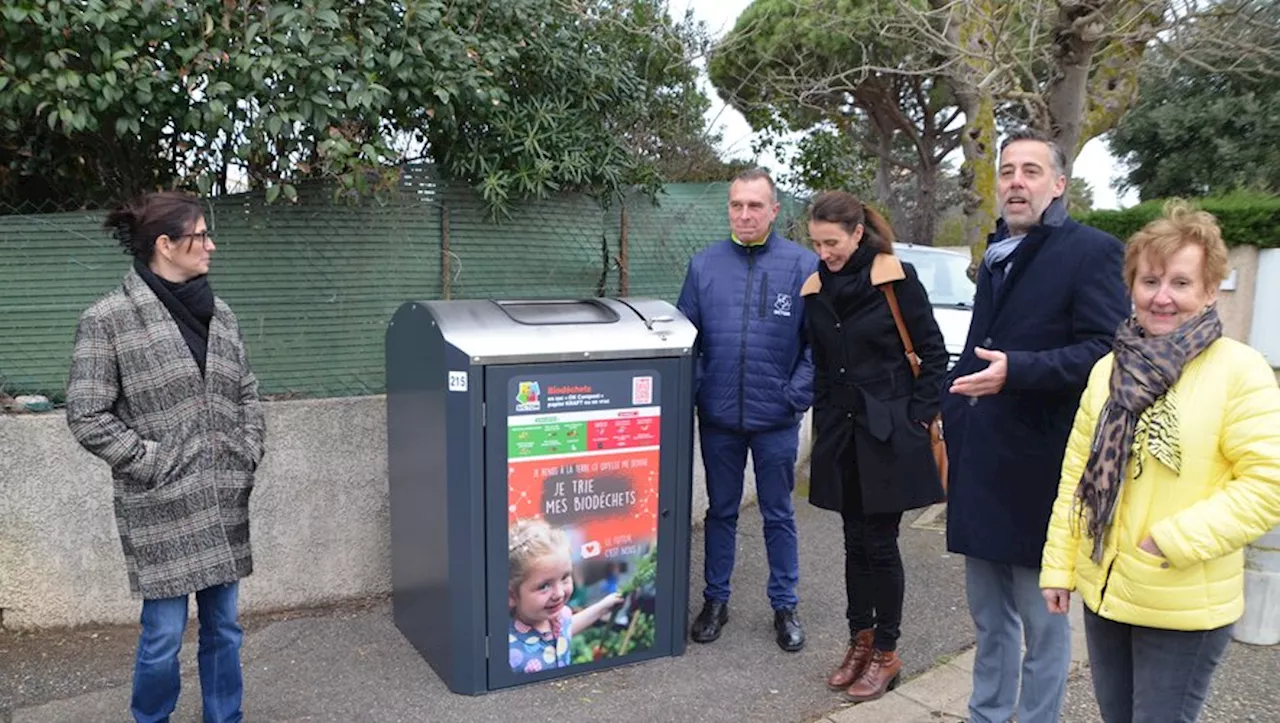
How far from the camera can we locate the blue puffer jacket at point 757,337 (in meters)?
3.59

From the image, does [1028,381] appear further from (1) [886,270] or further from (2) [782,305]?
(2) [782,305]

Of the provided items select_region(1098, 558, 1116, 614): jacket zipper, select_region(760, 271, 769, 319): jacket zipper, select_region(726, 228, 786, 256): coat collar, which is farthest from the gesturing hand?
select_region(726, 228, 786, 256): coat collar

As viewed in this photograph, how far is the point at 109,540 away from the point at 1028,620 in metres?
3.53

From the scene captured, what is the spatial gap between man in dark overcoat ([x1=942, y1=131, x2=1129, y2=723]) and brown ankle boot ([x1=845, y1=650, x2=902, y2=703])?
0.67 m

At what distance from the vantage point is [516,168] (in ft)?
14.8

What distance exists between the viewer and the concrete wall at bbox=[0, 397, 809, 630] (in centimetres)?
370

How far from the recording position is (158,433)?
8.66 feet

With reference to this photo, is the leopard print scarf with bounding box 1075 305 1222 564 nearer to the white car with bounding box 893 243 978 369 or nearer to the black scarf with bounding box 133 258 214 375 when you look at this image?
the black scarf with bounding box 133 258 214 375

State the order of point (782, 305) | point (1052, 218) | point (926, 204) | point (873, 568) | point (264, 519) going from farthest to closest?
point (926, 204) < point (264, 519) < point (782, 305) < point (873, 568) < point (1052, 218)

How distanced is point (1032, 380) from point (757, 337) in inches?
51.2

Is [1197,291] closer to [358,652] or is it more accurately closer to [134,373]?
[134,373]

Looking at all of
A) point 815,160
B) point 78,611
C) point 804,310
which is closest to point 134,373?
point 78,611

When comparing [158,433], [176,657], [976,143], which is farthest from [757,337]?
[976,143]

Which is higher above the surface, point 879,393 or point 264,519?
point 879,393
